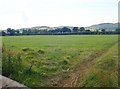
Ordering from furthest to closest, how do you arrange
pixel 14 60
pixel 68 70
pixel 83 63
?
pixel 83 63 < pixel 68 70 < pixel 14 60

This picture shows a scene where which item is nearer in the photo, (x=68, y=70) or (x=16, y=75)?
(x=16, y=75)

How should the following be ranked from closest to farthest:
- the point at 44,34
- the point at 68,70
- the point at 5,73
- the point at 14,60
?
the point at 5,73
the point at 14,60
the point at 68,70
the point at 44,34

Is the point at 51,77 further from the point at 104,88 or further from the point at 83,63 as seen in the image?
the point at 83,63

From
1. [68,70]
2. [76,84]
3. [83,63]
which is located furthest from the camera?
[83,63]

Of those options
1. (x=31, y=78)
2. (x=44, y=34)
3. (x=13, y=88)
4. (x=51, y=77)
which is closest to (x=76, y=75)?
(x=51, y=77)

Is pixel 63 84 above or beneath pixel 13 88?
beneath

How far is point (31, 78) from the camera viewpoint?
13.3m

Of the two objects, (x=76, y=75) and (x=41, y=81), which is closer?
(x=41, y=81)

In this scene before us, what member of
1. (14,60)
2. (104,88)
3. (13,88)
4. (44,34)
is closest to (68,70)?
(14,60)

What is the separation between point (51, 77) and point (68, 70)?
187cm

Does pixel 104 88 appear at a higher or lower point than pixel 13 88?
lower

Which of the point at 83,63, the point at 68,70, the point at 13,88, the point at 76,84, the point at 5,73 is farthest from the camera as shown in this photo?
the point at 83,63

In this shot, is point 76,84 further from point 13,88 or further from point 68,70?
point 13,88

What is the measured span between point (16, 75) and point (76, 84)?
8.25 feet
